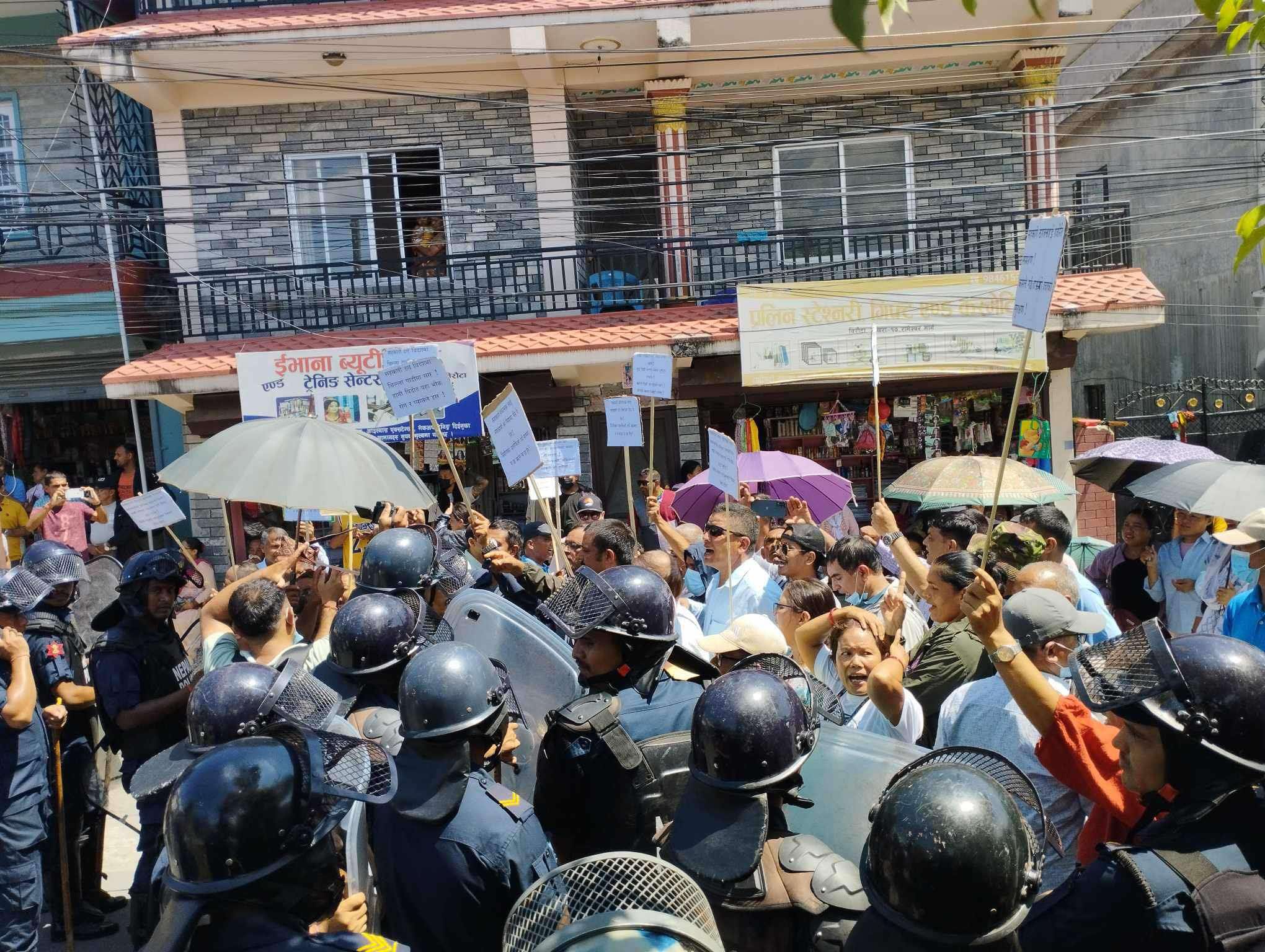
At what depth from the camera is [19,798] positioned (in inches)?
191

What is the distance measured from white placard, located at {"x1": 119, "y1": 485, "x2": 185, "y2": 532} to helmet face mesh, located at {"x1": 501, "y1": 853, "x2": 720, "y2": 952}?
6.38 meters

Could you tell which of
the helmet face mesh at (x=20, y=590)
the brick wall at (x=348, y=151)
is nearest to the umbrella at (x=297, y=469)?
the helmet face mesh at (x=20, y=590)

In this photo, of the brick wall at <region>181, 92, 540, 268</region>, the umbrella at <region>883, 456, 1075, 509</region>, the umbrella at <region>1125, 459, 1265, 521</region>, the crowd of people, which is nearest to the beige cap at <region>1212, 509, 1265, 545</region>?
the crowd of people

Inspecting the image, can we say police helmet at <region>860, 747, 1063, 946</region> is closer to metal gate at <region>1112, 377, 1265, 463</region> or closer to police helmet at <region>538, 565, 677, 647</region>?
police helmet at <region>538, 565, 677, 647</region>

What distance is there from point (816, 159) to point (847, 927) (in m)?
13.5

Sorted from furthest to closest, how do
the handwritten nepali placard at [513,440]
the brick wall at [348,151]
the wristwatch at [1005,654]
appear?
the brick wall at [348,151] < the handwritten nepali placard at [513,440] < the wristwatch at [1005,654]

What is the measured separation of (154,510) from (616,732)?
18.9ft

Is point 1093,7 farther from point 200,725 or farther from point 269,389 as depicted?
point 200,725

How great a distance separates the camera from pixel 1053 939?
2320mm

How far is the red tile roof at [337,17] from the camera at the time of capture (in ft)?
41.9

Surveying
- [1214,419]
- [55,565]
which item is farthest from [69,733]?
[1214,419]

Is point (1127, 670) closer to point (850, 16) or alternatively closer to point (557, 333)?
point (850, 16)

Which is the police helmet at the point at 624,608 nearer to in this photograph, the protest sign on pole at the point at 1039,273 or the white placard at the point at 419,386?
the protest sign on pole at the point at 1039,273

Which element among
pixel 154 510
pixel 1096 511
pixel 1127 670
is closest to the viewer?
pixel 1127 670
